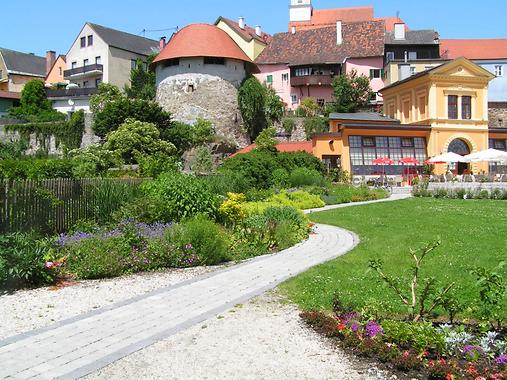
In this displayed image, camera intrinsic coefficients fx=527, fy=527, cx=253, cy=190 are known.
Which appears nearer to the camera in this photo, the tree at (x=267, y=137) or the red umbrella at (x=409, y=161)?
the red umbrella at (x=409, y=161)

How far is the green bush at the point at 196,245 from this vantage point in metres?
10.0

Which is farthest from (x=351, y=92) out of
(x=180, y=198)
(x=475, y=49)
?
(x=180, y=198)

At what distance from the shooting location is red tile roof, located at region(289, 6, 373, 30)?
75625 millimetres

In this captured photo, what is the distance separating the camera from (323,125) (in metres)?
47.8

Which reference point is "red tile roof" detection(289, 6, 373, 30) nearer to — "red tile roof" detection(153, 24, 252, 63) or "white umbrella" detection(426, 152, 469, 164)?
"red tile roof" detection(153, 24, 252, 63)

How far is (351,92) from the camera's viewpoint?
51.2 meters

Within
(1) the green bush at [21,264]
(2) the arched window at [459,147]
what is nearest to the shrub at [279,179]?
(1) the green bush at [21,264]

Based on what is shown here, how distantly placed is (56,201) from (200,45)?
3722 cm

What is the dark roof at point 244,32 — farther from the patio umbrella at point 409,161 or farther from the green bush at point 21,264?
the green bush at point 21,264

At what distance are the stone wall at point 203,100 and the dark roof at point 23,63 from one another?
32159 mm

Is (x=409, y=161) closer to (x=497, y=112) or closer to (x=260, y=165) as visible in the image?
(x=497, y=112)

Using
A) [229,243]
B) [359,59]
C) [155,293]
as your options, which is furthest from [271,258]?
[359,59]

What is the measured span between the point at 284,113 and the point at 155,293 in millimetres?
44331

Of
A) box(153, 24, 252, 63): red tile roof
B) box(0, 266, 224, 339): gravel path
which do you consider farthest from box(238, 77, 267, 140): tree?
box(0, 266, 224, 339): gravel path
